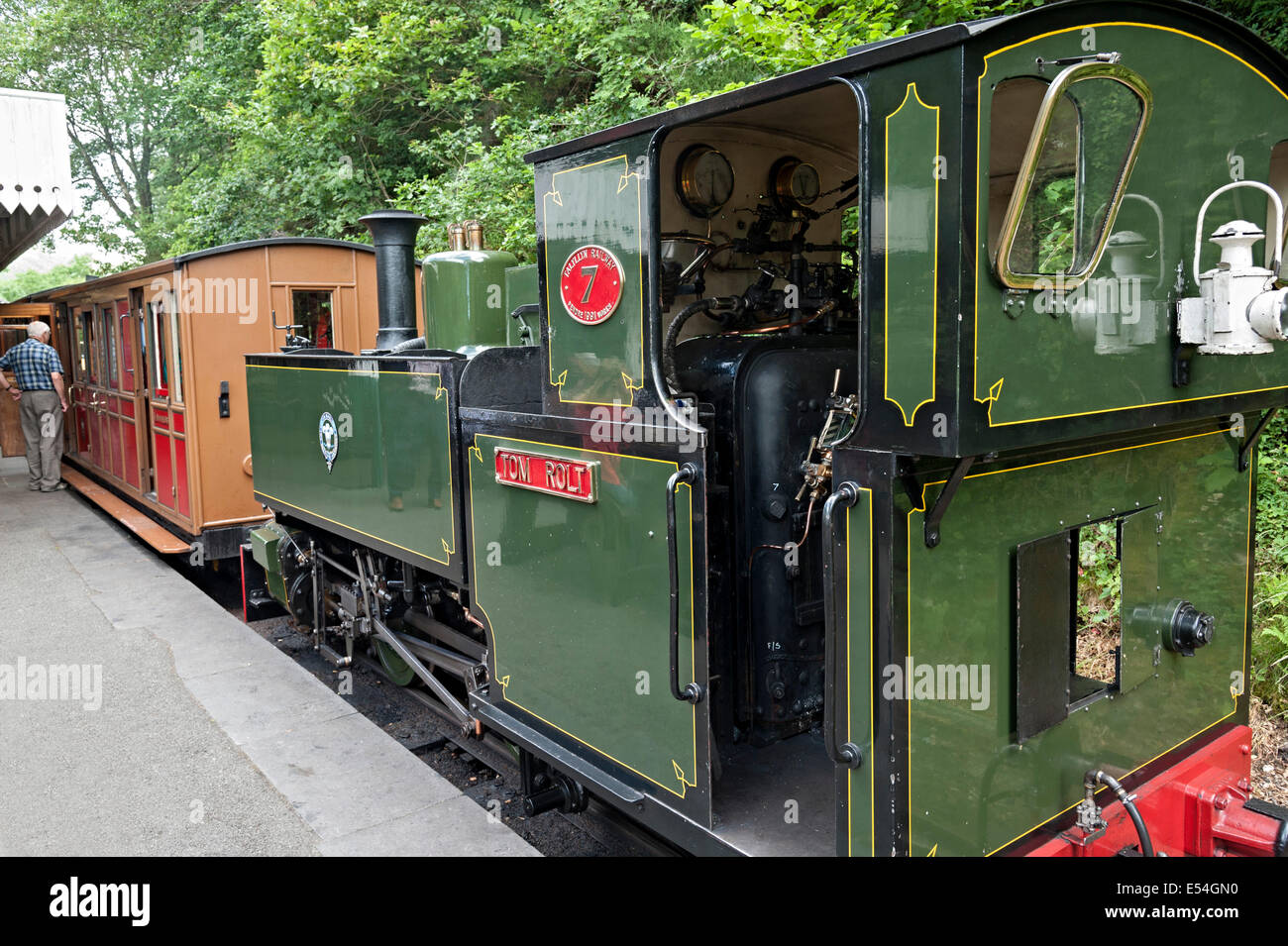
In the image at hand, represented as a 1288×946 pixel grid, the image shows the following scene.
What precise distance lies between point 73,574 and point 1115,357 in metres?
7.85

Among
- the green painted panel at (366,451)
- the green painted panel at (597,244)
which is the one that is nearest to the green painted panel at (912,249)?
the green painted panel at (597,244)

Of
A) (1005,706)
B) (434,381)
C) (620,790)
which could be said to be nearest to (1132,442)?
(1005,706)

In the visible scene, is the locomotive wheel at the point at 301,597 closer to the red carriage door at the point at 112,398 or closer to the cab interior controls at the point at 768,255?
the cab interior controls at the point at 768,255

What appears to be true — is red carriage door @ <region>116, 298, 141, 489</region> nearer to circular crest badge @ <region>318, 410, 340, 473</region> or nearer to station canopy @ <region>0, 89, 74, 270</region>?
station canopy @ <region>0, 89, 74, 270</region>

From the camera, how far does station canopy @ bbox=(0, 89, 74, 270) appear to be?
26.3ft

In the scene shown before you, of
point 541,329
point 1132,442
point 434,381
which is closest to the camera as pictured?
point 1132,442

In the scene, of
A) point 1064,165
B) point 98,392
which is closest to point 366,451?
point 1064,165

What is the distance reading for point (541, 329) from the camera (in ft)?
11.1

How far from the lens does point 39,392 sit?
11750 millimetres

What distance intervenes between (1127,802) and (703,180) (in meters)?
2.42

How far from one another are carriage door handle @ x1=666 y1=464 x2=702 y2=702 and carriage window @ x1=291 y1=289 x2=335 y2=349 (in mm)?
6461

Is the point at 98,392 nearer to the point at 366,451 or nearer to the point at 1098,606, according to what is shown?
the point at 366,451

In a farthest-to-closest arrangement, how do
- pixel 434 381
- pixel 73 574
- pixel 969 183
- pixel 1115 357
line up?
pixel 73 574 → pixel 434 381 → pixel 1115 357 → pixel 969 183

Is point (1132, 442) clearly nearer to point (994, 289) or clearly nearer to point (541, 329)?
point (994, 289)
